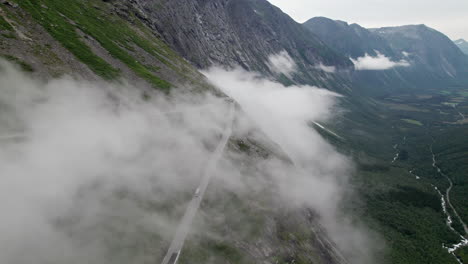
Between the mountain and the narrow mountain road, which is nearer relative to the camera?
the narrow mountain road

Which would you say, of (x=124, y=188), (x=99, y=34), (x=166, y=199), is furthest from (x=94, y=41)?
(x=166, y=199)

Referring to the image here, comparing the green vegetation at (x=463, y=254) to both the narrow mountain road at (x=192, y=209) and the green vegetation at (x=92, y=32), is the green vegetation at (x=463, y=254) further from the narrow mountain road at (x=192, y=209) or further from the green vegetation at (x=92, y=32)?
the green vegetation at (x=92, y=32)

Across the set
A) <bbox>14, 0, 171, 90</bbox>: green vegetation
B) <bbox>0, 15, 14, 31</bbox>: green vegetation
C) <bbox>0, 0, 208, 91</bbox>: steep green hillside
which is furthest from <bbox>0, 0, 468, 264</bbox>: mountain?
<bbox>14, 0, 171, 90</bbox>: green vegetation

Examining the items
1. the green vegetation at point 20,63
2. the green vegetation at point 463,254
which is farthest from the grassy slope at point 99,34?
the green vegetation at point 463,254

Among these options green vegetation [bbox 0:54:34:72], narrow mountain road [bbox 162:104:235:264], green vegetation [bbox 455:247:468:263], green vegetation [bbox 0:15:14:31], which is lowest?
green vegetation [bbox 455:247:468:263]

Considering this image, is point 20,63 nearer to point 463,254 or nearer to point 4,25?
point 4,25

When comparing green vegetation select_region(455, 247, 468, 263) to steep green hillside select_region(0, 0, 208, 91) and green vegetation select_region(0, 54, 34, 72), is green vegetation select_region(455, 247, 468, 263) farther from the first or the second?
green vegetation select_region(0, 54, 34, 72)

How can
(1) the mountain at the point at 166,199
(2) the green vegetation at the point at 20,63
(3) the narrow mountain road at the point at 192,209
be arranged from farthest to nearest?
(2) the green vegetation at the point at 20,63 < (1) the mountain at the point at 166,199 < (3) the narrow mountain road at the point at 192,209
